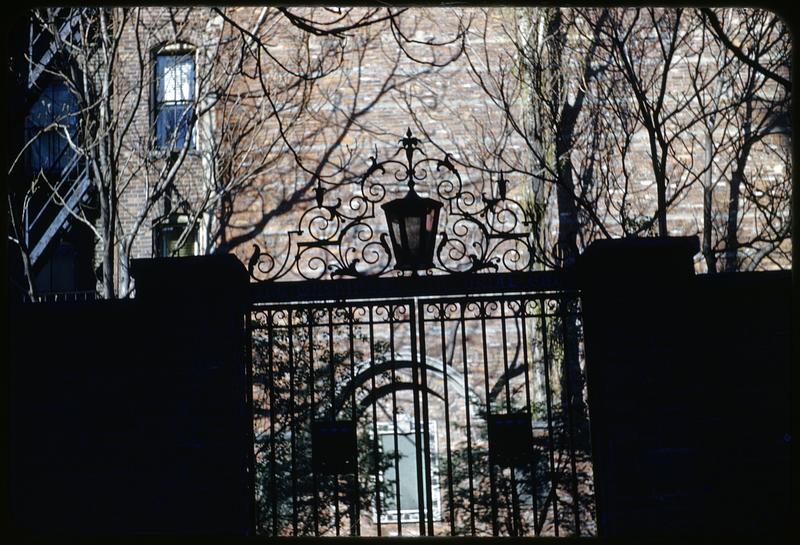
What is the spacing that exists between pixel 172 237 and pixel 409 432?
5.33 metres

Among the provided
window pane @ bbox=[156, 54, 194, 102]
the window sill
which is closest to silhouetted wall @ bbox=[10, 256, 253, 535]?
the window sill

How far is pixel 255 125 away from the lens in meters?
11.8

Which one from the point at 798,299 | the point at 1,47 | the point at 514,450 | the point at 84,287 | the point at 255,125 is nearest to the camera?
the point at 1,47

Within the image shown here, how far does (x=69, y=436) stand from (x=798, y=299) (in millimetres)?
4709

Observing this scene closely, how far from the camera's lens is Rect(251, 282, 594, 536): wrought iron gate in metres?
6.10

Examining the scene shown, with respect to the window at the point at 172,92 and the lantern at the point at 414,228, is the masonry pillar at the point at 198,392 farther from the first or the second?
the window at the point at 172,92

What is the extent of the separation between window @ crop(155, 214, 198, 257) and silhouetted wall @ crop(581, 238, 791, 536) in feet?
27.8

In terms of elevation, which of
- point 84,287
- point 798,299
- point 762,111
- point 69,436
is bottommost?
point 69,436

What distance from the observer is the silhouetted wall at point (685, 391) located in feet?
18.2

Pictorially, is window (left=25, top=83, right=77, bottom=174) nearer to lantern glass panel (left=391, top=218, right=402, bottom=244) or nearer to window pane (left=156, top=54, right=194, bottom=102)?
window pane (left=156, top=54, right=194, bottom=102)

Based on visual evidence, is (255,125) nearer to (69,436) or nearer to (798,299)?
(69,436)

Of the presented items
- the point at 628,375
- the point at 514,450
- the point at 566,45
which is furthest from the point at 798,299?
the point at 566,45

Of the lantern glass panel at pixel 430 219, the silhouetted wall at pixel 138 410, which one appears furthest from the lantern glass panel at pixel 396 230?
the silhouetted wall at pixel 138 410

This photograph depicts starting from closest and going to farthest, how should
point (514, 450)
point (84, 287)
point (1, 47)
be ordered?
point (1, 47)
point (514, 450)
point (84, 287)
